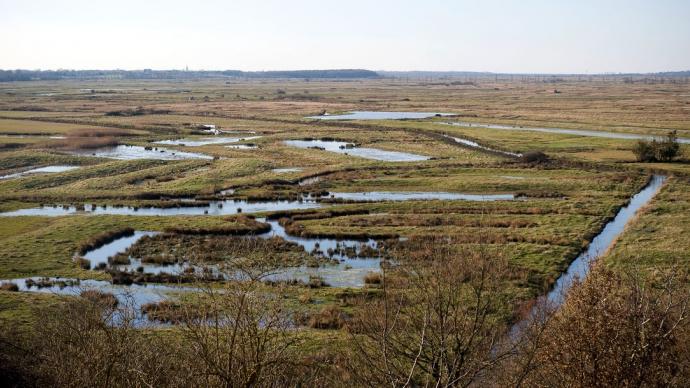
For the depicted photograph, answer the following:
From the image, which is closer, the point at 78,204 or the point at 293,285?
the point at 293,285

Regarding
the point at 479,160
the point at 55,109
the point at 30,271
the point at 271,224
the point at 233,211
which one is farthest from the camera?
the point at 55,109

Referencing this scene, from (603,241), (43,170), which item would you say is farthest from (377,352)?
(43,170)

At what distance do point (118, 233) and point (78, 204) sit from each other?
1205 cm

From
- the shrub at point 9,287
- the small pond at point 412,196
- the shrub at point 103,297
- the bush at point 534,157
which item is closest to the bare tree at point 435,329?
the shrub at point 103,297

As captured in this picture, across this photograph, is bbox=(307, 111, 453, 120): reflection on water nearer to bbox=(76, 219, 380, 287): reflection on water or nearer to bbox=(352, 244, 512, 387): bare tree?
bbox=(76, 219, 380, 287): reflection on water

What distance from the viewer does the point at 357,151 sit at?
274 feet

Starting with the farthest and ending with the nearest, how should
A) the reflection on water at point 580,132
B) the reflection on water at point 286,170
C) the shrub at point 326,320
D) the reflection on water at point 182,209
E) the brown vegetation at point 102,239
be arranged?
1. the reflection on water at point 580,132
2. the reflection on water at point 286,170
3. the reflection on water at point 182,209
4. the brown vegetation at point 102,239
5. the shrub at point 326,320

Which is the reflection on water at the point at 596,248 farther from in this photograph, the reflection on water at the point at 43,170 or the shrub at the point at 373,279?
the reflection on water at the point at 43,170

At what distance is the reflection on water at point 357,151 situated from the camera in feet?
256

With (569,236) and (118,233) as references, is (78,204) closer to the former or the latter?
(118,233)

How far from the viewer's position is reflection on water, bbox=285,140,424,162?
7804 centimetres

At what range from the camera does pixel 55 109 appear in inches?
5359

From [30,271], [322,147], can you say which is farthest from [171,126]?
[30,271]

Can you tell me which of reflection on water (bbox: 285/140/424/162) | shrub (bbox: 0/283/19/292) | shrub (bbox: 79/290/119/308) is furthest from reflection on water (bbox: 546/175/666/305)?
A: reflection on water (bbox: 285/140/424/162)
